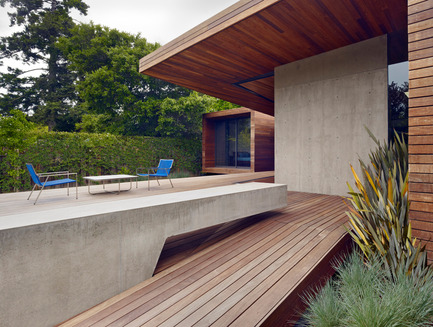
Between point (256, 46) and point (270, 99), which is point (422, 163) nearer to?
point (256, 46)

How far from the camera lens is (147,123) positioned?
15047 millimetres

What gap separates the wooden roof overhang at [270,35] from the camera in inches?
147

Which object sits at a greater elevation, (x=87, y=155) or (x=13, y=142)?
(x=13, y=142)

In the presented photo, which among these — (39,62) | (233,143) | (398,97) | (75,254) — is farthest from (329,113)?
(39,62)

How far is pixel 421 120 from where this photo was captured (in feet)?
7.50

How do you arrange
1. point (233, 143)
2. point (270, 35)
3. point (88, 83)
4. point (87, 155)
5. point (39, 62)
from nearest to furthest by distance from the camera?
point (270, 35)
point (87, 155)
point (233, 143)
point (88, 83)
point (39, 62)

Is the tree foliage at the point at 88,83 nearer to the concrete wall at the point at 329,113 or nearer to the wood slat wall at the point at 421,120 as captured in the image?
the concrete wall at the point at 329,113

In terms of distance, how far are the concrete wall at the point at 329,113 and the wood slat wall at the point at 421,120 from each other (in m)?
2.65

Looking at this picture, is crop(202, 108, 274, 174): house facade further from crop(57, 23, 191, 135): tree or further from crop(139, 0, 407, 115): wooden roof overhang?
crop(139, 0, 407, 115): wooden roof overhang

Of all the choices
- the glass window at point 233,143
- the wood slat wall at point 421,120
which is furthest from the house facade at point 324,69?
the glass window at point 233,143

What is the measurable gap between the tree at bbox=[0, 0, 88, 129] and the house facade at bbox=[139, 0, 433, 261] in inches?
556

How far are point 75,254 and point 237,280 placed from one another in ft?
4.71

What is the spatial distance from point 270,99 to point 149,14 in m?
13.4

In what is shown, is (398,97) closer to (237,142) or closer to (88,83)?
(237,142)
